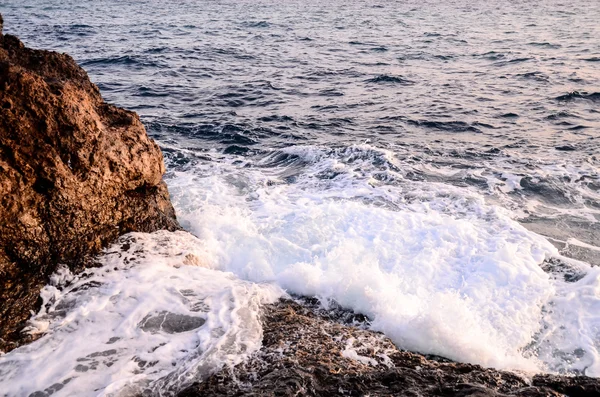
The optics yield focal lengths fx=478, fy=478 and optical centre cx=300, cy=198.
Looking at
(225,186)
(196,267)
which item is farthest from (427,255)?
(225,186)

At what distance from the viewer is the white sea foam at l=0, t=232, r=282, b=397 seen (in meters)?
3.11

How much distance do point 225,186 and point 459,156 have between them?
4.44m

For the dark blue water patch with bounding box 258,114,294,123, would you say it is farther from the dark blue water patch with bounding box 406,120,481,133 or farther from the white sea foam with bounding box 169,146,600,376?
the white sea foam with bounding box 169,146,600,376

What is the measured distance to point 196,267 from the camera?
461 centimetres

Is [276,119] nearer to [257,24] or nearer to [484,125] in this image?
[484,125]

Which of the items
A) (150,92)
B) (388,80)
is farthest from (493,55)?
(150,92)

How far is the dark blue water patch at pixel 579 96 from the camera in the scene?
12086mm

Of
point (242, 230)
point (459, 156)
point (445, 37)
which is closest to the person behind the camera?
point (242, 230)

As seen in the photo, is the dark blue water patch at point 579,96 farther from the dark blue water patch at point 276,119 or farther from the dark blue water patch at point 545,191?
the dark blue water patch at point 276,119

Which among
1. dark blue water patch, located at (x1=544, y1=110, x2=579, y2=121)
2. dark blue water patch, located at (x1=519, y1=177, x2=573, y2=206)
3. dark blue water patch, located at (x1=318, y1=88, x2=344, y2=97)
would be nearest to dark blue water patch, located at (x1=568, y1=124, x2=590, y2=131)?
dark blue water patch, located at (x1=544, y1=110, x2=579, y2=121)

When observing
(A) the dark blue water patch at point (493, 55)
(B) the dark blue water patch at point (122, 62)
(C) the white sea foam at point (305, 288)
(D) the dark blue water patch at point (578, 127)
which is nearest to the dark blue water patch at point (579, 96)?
(D) the dark blue water patch at point (578, 127)

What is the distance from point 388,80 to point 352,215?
9053 mm

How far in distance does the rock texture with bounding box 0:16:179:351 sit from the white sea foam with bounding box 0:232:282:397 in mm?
189

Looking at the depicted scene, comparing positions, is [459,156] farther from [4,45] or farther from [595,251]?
[4,45]
